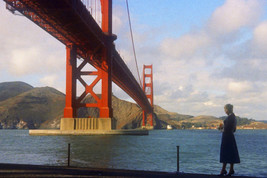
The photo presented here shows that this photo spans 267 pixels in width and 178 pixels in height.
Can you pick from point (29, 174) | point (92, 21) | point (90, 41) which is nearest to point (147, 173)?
point (29, 174)

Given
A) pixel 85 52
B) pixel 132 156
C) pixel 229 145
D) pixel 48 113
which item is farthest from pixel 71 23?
pixel 48 113

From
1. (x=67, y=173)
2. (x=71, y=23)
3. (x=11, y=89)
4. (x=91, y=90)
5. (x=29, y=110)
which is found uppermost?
(x=11, y=89)

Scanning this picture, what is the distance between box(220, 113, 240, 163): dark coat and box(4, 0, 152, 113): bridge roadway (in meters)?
19.4

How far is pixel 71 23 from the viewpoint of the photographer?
27234mm

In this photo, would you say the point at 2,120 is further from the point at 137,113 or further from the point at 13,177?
the point at 13,177

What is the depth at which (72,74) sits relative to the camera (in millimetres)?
36188

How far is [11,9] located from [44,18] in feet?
8.66

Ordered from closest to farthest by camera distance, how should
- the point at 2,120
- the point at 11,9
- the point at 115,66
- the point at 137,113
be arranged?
the point at 11,9 < the point at 115,66 < the point at 137,113 < the point at 2,120

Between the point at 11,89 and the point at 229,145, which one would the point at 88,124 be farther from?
Answer: the point at 11,89

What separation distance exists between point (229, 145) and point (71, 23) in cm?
2329

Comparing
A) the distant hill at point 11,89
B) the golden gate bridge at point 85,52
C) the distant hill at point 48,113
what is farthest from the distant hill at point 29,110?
the golden gate bridge at point 85,52

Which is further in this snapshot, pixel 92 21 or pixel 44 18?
pixel 92 21

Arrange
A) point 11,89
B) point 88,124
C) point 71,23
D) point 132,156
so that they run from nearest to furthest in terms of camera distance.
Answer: point 132,156
point 71,23
point 88,124
point 11,89

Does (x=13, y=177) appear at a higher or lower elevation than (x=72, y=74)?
lower
